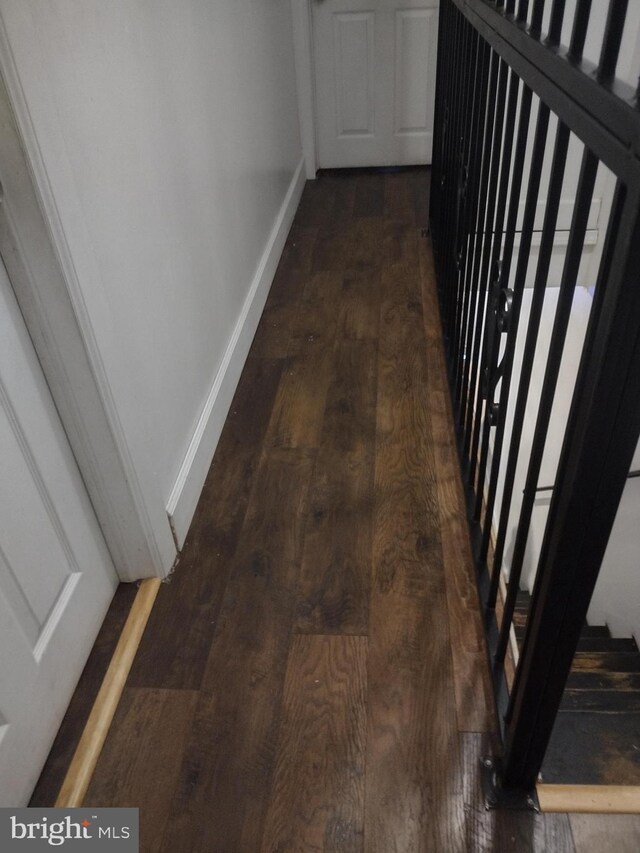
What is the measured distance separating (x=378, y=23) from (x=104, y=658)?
374cm

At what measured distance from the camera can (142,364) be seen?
1.38 m

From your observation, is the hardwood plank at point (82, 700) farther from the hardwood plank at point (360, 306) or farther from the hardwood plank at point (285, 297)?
the hardwood plank at point (360, 306)

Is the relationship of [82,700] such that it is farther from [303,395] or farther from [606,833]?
[303,395]

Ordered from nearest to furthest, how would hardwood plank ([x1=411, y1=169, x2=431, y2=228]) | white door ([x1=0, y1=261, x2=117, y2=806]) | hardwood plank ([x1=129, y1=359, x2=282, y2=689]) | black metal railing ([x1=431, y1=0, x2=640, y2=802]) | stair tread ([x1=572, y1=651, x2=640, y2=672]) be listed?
black metal railing ([x1=431, y1=0, x2=640, y2=802])
white door ([x1=0, y1=261, x2=117, y2=806])
hardwood plank ([x1=129, y1=359, x2=282, y2=689])
stair tread ([x1=572, y1=651, x2=640, y2=672])
hardwood plank ([x1=411, y1=169, x2=431, y2=228])

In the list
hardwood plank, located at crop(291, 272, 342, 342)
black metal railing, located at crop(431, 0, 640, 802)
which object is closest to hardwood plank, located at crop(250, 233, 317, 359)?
hardwood plank, located at crop(291, 272, 342, 342)

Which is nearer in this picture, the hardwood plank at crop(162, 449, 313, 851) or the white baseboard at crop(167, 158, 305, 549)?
the hardwood plank at crop(162, 449, 313, 851)

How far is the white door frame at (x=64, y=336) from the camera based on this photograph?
96 cm

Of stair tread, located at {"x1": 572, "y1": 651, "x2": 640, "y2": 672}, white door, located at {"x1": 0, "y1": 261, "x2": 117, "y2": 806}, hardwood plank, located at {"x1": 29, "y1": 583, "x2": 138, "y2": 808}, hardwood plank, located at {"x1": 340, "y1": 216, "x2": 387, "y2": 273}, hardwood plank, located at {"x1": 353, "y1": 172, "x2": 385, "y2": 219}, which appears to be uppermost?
white door, located at {"x1": 0, "y1": 261, "x2": 117, "y2": 806}

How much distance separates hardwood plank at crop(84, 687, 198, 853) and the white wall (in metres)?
0.35

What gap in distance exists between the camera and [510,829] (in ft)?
3.48

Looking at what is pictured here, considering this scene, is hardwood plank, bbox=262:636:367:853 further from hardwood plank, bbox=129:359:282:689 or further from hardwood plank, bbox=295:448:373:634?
hardwood plank, bbox=129:359:282:689

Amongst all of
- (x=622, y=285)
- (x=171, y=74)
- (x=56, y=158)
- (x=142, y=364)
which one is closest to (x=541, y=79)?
(x=622, y=285)

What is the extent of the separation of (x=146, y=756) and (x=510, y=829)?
668 millimetres

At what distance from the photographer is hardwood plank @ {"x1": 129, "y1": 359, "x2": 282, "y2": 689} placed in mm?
1353
